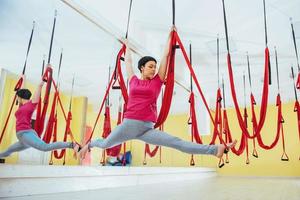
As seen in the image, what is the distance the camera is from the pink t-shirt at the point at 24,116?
9.55 feet

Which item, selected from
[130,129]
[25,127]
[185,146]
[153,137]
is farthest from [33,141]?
[185,146]

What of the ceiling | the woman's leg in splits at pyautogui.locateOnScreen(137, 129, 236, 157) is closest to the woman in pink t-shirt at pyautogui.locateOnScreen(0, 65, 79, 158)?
the ceiling

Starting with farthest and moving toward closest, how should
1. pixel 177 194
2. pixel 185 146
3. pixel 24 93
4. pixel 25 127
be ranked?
pixel 24 93, pixel 25 127, pixel 177 194, pixel 185 146

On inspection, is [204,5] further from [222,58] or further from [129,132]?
[129,132]

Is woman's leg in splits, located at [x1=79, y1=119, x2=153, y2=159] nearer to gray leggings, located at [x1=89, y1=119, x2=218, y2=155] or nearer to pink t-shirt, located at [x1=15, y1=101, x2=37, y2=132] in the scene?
gray leggings, located at [x1=89, y1=119, x2=218, y2=155]

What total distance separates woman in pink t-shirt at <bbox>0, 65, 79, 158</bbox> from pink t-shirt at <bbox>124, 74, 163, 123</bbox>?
126cm

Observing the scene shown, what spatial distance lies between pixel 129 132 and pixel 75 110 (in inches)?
120

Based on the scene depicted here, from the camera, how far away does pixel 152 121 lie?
6.77 ft

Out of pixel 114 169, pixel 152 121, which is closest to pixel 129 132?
pixel 152 121

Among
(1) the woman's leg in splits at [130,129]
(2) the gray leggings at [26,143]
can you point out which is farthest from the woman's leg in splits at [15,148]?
(1) the woman's leg in splits at [130,129]

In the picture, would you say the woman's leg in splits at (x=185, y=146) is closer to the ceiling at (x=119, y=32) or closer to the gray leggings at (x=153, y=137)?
the gray leggings at (x=153, y=137)

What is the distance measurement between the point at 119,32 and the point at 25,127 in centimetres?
212

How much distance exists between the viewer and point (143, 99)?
2084 mm

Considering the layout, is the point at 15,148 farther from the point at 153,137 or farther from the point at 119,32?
the point at 119,32
